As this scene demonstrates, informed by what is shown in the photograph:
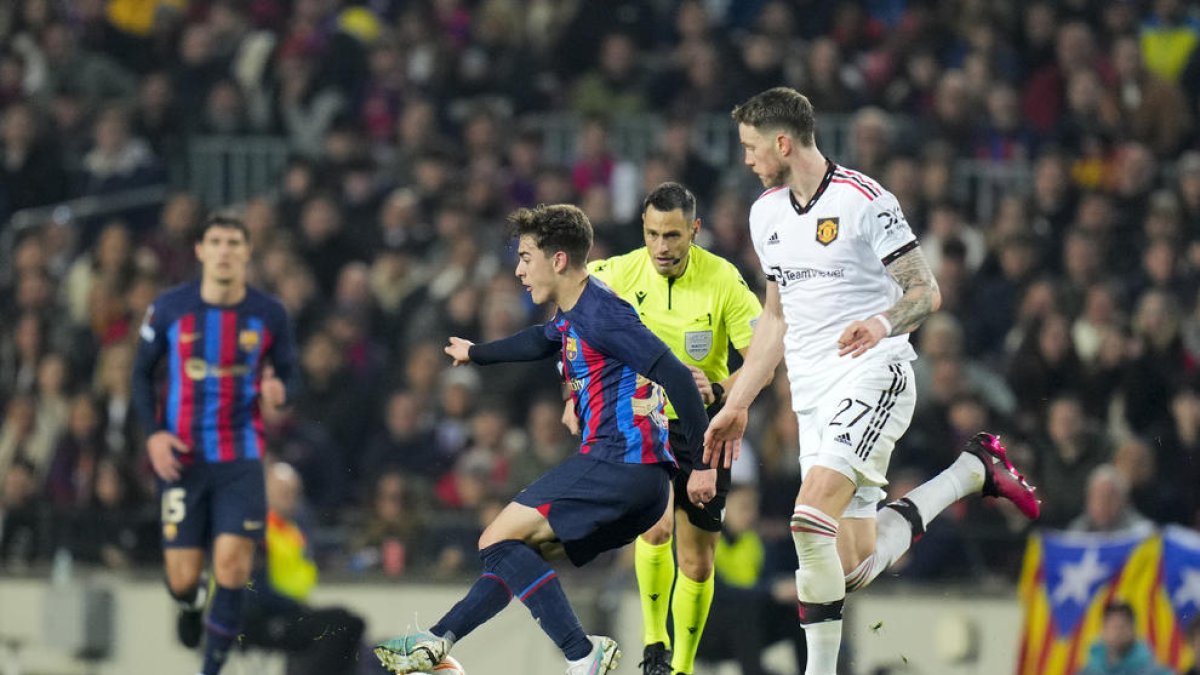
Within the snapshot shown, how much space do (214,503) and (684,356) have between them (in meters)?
2.70

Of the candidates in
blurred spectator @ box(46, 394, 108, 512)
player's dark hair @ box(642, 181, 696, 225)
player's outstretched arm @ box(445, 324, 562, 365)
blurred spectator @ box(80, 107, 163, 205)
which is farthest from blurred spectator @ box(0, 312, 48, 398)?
player's dark hair @ box(642, 181, 696, 225)

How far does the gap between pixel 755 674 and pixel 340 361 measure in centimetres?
419

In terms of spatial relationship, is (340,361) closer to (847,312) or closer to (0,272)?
(0,272)

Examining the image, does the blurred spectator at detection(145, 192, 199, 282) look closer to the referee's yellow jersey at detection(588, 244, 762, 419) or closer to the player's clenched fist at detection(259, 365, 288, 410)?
the player's clenched fist at detection(259, 365, 288, 410)

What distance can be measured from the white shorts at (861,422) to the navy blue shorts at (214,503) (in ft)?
10.1

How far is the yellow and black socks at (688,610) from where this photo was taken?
8.98 meters

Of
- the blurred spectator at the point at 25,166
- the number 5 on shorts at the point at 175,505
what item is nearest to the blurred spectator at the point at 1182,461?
the number 5 on shorts at the point at 175,505

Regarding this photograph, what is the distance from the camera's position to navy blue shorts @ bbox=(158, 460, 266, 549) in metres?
10.0

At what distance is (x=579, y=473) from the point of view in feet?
26.1

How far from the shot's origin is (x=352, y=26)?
17.2 meters

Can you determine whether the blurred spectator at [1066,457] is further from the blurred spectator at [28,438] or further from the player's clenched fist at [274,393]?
the blurred spectator at [28,438]

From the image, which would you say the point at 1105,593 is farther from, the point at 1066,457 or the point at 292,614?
the point at 292,614

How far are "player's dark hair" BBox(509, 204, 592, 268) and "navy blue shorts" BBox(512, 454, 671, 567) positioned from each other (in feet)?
2.69

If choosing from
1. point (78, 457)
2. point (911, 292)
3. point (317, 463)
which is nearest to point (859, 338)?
point (911, 292)
